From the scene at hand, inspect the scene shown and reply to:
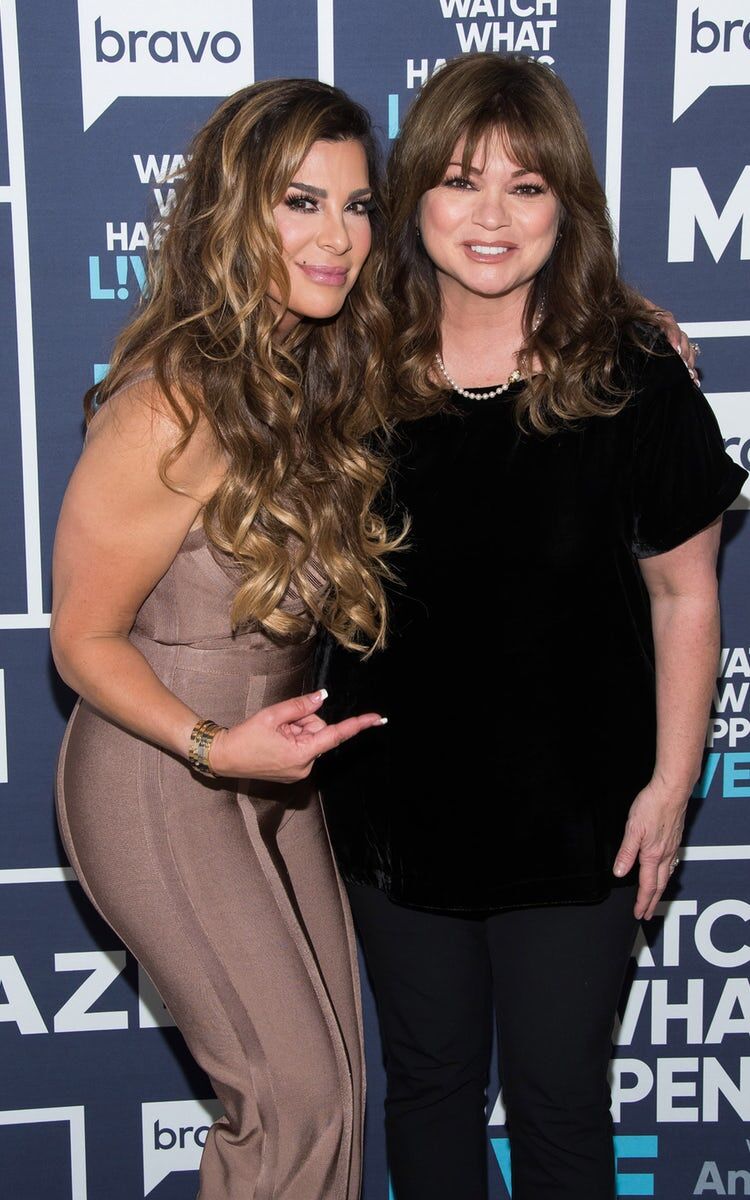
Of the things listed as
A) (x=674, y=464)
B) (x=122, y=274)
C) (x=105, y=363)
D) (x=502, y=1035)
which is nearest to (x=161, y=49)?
(x=122, y=274)

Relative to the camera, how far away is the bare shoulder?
1.49 metres

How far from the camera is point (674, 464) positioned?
1.57 m

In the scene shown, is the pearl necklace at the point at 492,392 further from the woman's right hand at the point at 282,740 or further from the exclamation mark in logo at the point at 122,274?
the exclamation mark in logo at the point at 122,274

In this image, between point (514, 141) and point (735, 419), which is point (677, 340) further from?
point (735, 419)

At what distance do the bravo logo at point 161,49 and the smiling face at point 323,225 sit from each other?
0.55 meters

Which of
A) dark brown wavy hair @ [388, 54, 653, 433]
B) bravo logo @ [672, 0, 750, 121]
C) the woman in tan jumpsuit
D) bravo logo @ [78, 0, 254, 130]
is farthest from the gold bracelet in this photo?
bravo logo @ [672, 0, 750, 121]

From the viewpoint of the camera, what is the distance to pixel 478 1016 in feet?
5.81

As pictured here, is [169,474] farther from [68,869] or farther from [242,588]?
[68,869]

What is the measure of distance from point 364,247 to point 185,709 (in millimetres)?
619

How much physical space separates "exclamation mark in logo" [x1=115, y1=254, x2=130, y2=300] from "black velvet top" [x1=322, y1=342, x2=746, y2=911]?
25.8 inches

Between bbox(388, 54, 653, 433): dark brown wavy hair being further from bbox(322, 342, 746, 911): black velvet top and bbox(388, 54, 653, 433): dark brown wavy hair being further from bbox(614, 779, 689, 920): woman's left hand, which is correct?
bbox(614, 779, 689, 920): woman's left hand

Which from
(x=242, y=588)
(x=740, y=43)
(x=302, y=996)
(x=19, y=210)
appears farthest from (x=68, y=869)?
(x=740, y=43)

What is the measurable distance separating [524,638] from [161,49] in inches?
43.8

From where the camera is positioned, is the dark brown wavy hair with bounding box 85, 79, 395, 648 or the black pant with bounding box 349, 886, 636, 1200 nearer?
the dark brown wavy hair with bounding box 85, 79, 395, 648
